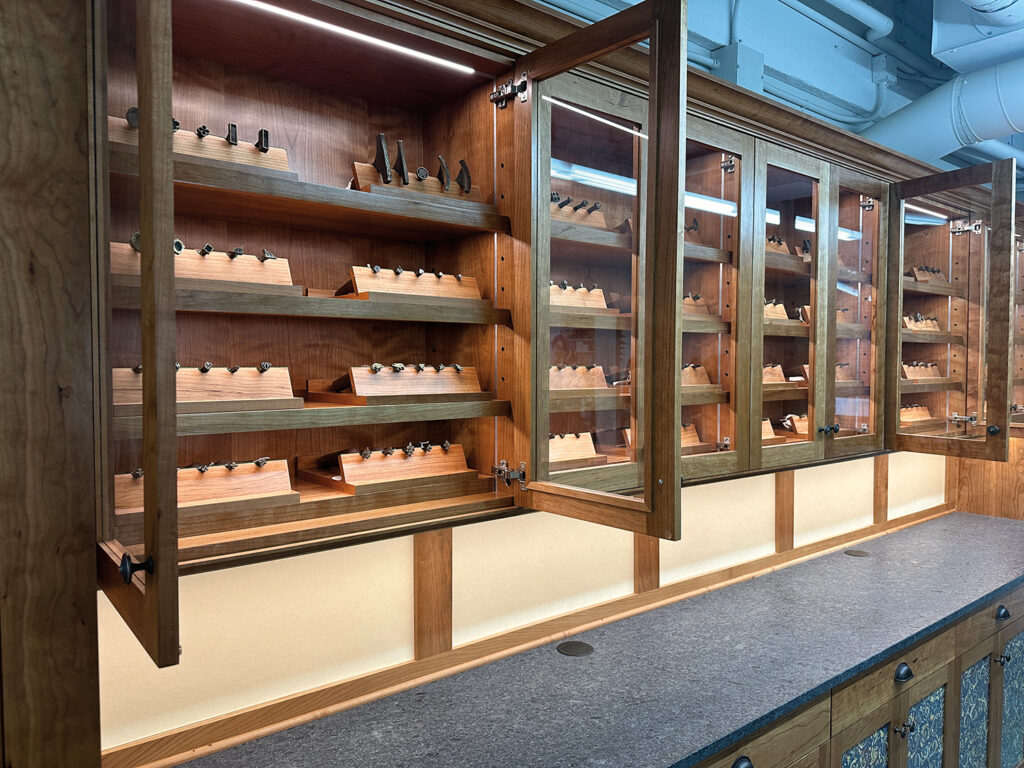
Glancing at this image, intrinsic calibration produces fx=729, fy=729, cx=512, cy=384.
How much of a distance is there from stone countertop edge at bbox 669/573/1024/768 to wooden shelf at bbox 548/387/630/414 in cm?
73

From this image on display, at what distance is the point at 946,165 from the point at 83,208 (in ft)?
14.3

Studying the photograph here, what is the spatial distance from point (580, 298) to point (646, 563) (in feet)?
3.30

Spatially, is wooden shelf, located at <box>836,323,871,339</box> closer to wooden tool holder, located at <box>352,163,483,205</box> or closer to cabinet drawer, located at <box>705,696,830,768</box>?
cabinet drawer, located at <box>705,696,830,768</box>

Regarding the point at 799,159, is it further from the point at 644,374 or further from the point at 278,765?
the point at 278,765

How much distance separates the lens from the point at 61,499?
115 cm

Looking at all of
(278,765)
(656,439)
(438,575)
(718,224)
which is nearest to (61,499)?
(278,765)

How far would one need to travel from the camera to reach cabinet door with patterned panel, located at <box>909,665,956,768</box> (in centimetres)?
211

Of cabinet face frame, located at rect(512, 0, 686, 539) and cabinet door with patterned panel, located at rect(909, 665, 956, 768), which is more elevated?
cabinet face frame, located at rect(512, 0, 686, 539)

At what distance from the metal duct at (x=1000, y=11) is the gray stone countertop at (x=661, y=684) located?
6.80 feet

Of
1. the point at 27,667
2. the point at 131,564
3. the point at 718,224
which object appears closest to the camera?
the point at 131,564

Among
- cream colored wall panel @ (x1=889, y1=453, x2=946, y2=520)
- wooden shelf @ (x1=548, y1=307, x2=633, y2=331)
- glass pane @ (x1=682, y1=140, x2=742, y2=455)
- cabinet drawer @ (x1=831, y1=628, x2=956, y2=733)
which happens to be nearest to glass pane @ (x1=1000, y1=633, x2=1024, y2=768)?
cabinet drawer @ (x1=831, y1=628, x2=956, y2=733)

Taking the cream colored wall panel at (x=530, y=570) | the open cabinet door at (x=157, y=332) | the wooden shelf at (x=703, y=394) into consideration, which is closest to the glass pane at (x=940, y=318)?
the wooden shelf at (x=703, y=394)

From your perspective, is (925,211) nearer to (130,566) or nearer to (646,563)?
(646,563)

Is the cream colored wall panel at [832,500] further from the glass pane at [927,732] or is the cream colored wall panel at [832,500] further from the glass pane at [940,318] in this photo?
the glass pane at [927,732]
